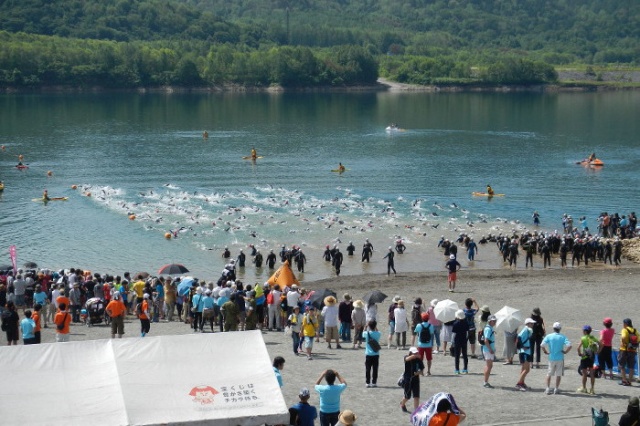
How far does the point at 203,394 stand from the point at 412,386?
503 cm

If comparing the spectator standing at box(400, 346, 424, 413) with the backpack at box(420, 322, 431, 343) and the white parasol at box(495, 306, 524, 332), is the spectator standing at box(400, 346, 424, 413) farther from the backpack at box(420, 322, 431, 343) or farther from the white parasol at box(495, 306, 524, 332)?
the white parasol at box(495, 306, 524, 332)

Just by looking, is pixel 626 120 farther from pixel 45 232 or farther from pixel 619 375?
pixel 619 375

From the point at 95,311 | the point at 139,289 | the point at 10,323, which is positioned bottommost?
the point at 95,311

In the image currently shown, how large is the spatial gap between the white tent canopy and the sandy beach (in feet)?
2.68

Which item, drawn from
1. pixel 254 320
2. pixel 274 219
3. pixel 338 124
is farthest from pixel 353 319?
pixel 338 124

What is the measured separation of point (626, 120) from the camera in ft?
488

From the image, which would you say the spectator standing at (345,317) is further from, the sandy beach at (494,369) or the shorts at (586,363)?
the shorts at (586,363)

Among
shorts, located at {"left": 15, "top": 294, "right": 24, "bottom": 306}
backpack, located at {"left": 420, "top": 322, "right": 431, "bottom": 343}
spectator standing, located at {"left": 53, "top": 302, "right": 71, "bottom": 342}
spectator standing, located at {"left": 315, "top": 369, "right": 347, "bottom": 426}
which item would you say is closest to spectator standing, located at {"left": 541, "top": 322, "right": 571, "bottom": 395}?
backpack, located at {"left": 420, "top": 322, "right": 431, "bottom": 343}

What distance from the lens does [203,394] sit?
647 inches

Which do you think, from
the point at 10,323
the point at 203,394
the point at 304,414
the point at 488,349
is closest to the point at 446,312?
the point at 488,349

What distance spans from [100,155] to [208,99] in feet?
332

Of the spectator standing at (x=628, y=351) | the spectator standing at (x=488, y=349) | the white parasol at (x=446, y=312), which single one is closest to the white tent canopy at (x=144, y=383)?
the spectator standing at (x=488, y=349)

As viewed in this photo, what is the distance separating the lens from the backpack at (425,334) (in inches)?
866

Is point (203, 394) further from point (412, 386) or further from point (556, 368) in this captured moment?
point (556, 368)
